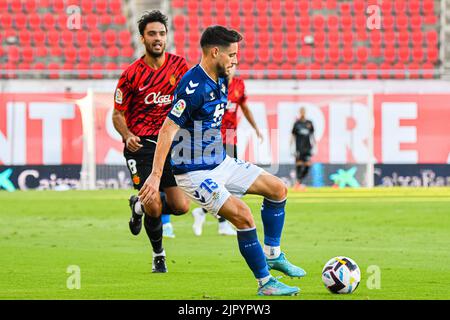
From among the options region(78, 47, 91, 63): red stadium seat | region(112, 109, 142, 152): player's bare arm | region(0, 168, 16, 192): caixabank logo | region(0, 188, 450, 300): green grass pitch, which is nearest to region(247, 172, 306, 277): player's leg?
region(0, 188, 450, 300): green grass pitch

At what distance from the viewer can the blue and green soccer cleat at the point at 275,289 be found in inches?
303

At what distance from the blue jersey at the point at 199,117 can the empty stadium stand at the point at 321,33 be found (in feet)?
66.7

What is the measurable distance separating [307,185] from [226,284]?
1719 centimetres

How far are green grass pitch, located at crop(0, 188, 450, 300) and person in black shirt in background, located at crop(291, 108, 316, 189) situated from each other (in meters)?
2.98

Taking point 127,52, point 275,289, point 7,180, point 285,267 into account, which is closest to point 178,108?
point 275,289

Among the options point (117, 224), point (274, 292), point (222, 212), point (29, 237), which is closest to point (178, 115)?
point (222, 212)

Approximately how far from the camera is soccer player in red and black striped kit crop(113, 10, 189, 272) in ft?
33.7

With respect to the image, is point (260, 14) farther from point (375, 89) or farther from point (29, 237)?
point (29, 237)

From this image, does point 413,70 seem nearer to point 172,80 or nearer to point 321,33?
point 321,33

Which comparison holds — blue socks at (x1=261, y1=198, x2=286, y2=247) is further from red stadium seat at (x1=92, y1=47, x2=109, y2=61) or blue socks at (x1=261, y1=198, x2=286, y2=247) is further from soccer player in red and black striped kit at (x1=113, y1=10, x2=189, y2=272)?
red stadium seat at (x1=92, y1=47, x2=109, y2=61)

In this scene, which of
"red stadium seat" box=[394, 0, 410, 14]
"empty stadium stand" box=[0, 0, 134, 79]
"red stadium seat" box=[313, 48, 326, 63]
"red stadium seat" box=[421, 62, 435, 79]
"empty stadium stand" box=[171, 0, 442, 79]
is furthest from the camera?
"red stadium seat" box=[394, 0, 410, 14]

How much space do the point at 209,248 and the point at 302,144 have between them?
1272 centimetres

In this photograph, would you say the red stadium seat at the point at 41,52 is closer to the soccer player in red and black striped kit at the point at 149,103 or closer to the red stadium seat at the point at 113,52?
the red stadium seat at the point at 113,52

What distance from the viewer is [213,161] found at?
8.16 metres
